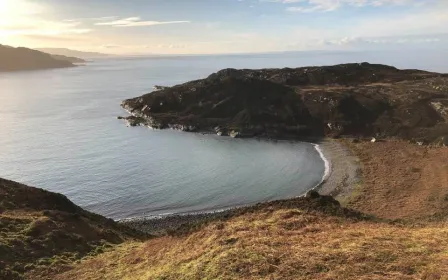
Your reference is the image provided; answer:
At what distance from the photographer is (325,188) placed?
165 feet

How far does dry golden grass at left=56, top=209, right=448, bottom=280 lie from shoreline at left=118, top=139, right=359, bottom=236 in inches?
163

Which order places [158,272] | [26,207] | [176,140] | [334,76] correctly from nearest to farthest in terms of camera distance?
1. [158,272]
2. [26,207]
3. [176,140]
4. [334,76]

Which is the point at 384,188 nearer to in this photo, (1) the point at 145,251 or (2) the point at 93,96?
(1) the point at 145,251

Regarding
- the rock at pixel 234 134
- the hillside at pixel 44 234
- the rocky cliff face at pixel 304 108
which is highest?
the rocky cliff face at pixel 304 108

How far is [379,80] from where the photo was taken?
114625mm

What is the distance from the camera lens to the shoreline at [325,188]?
39438mm

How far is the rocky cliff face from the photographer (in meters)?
79.2

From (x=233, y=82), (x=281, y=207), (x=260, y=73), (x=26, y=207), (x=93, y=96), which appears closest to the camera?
(x=281, y=207)

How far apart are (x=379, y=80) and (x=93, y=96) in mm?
110407

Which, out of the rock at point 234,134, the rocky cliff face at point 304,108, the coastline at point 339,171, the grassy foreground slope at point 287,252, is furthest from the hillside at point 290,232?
the rock at point 234,134

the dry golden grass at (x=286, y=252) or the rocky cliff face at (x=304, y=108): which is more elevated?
the rocky cliff face at (x=304, y=108)

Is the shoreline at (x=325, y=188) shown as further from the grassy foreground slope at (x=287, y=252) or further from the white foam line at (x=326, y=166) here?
the grassy foreground slope at (x=287, y=252)

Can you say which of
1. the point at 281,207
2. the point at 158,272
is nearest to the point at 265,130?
the point at 281,207

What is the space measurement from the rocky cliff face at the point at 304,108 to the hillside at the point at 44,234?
54.4 metres
